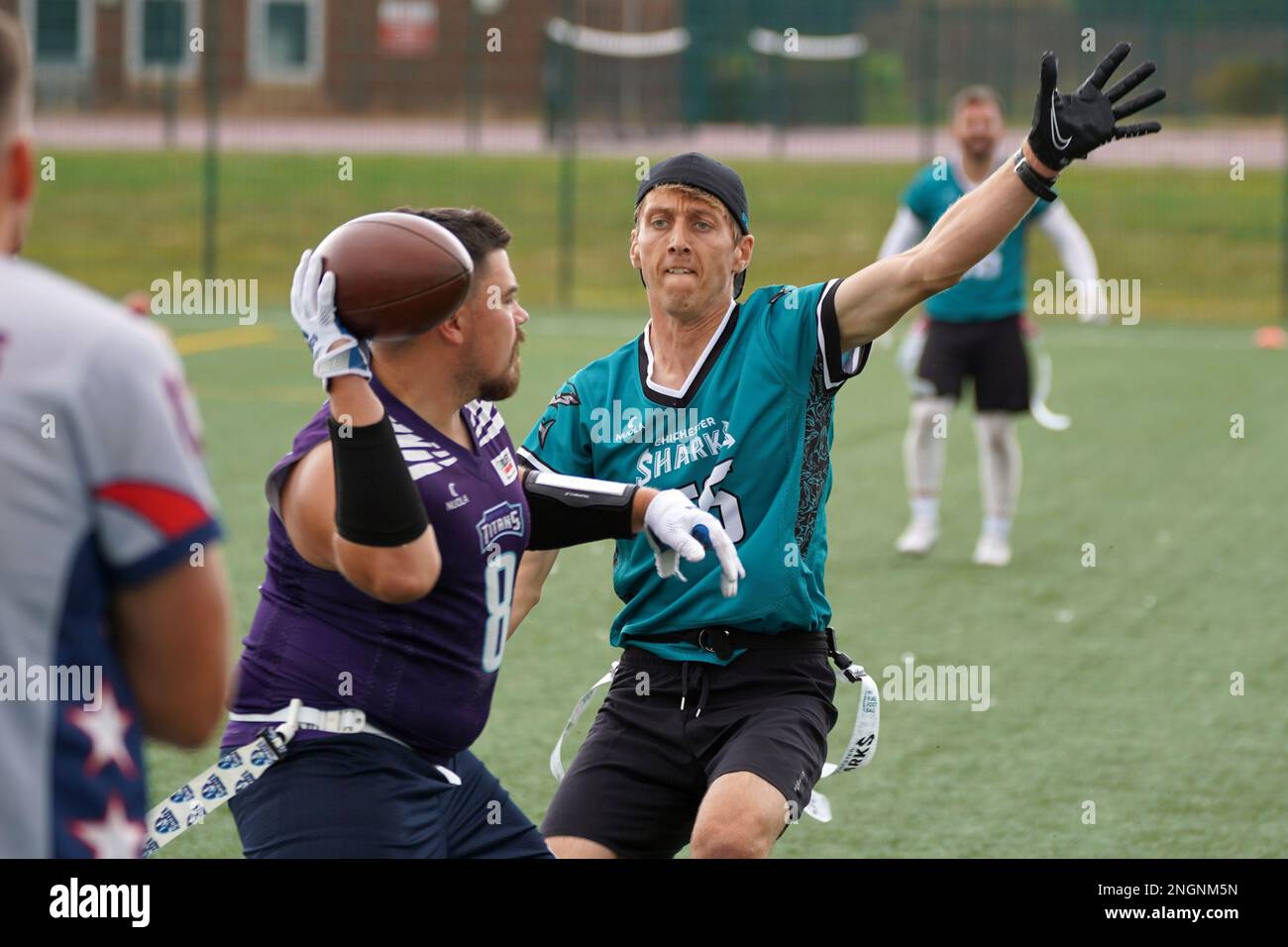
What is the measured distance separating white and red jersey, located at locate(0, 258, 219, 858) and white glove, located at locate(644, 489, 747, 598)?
5.48 ft

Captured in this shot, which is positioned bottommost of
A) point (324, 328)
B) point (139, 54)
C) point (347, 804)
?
point (347, 804)

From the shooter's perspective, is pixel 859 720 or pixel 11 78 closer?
pixel 11 78

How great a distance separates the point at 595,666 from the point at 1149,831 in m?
2.49

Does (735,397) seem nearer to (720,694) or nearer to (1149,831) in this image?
(720,694)

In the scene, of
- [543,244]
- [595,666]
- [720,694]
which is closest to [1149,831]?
[720,694]

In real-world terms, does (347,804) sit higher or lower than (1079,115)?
lower

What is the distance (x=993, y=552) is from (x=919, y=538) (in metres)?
0.42

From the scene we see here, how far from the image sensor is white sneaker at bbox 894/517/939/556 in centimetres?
942

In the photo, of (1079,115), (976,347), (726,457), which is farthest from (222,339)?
(1079,115)

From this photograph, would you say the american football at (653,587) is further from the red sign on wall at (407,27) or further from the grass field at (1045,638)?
the red sign on wall at (407,27)

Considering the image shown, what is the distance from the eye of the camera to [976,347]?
380 inches

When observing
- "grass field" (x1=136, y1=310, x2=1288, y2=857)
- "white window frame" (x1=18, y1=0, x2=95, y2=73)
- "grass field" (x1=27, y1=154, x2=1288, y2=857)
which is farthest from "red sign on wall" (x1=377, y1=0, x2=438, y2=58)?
"grass field" (x1=136, y1=310, x2=1288, y2=857)

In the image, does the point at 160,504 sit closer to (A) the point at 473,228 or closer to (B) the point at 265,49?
(A) the point at 473,228

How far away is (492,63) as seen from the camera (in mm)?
33875
